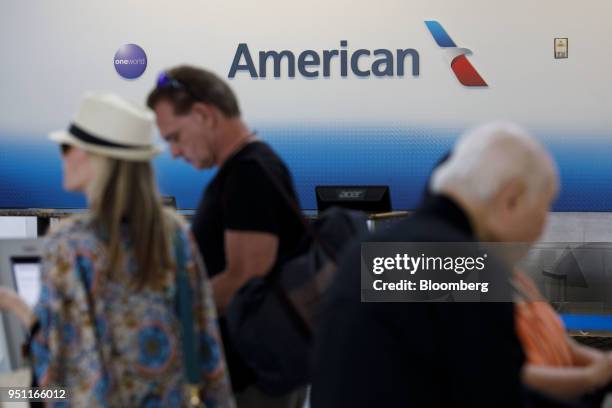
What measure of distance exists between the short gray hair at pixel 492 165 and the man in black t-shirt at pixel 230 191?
0.87 m

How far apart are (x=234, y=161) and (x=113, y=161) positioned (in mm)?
688

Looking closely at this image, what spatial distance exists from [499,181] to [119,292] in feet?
2.61

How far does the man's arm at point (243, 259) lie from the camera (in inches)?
95.8

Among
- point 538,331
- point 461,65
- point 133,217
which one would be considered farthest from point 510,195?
point 461,65

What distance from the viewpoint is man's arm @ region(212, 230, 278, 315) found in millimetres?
2434

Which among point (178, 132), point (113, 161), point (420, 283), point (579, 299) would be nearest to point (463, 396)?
point (420, 283)

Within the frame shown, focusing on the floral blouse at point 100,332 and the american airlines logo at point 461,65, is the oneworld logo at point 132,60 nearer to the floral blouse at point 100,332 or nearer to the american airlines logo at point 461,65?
the american airlines logo at point 461,65

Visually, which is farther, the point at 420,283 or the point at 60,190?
the point at 60,190

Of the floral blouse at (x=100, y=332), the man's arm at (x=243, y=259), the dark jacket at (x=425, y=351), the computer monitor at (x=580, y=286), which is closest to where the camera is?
the dark jacket at (x=425, y=351)

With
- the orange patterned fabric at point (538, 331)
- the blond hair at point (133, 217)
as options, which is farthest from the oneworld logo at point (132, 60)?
the orange patterned fabric at point (538, 331)

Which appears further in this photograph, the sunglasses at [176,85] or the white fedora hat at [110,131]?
the sunglasses at [176,85]

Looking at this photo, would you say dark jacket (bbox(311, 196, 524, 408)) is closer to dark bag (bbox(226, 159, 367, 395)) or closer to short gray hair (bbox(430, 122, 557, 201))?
short gray hair (bbox(430, 122, 557, 201))

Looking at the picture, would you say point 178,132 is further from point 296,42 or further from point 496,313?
point 296,42

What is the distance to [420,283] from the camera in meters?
1.79
